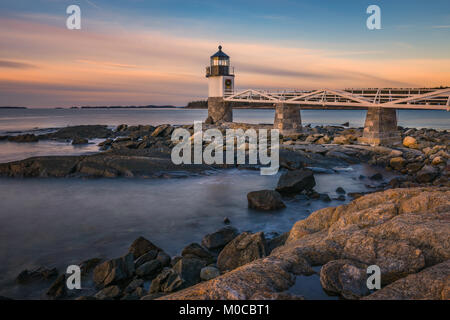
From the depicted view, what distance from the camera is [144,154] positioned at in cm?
1692

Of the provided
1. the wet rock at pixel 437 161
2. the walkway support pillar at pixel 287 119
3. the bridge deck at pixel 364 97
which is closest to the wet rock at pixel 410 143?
the bridge deck at pixel 364 97

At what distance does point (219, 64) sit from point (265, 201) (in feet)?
89.8

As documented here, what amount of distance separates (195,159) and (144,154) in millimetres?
2688

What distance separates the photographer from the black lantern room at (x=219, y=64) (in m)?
34.7

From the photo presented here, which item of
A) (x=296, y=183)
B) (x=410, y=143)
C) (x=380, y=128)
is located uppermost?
(x=380, y=128)

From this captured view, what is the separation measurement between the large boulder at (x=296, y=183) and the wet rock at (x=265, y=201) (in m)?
1.08

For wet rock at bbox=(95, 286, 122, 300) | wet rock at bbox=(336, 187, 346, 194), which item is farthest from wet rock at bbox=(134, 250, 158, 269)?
wet rock at bbox=(336, 187, 346, 194)

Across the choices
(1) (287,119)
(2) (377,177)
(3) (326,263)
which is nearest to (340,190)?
(2) (377,177)

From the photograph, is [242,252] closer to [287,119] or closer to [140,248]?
[140,248]

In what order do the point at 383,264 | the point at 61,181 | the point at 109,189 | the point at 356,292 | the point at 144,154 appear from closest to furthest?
the point at 356,292 < the point at 383,264 < the point at 109,189 < the point at 61,181 < the point at 144,154

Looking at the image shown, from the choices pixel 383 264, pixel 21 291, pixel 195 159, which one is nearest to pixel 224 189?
pixel 195 159

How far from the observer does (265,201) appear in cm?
1005

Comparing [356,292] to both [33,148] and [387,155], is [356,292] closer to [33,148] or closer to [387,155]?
[387,155]
